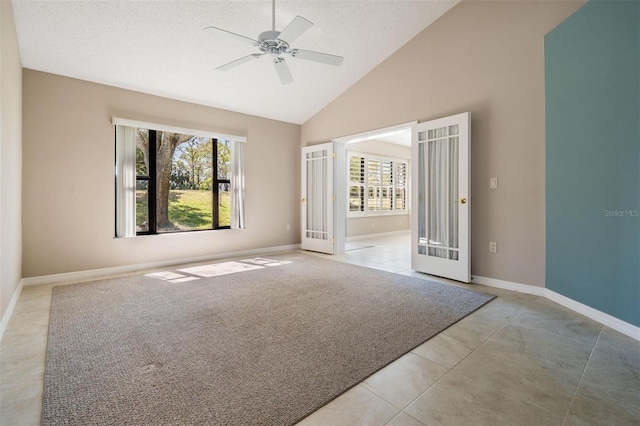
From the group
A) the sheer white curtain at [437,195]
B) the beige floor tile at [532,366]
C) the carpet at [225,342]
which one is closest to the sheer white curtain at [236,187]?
the carpet at [225,342]

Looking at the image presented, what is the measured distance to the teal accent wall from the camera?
236 centimetres

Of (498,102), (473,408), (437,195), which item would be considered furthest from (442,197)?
(473,408)

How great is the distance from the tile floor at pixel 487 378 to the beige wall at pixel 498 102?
1.09 m

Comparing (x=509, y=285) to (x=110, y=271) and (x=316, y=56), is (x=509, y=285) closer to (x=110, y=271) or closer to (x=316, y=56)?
(x=316, y=56)

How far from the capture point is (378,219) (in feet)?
27.7

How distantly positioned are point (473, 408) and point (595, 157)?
2.58 meters

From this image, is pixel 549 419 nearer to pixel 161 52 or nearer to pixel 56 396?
pixel 56 396

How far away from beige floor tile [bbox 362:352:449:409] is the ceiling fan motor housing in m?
2.81

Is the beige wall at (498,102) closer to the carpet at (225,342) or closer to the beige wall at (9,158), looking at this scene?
the carpet at (225,342)

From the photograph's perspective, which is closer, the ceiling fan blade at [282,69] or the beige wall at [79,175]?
the ceiling fan blade at [282,69]

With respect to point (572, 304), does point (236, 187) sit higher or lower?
A: higher

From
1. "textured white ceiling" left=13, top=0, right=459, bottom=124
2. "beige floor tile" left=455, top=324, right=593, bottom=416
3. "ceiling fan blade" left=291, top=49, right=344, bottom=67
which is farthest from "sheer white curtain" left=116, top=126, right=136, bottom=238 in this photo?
"beige floor tile" left=455, top=324, right=593, bottom=416

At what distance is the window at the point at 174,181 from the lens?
4316 mm

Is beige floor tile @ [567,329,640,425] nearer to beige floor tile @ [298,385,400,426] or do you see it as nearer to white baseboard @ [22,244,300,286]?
beige floor tile @ [298,385,400,426]
